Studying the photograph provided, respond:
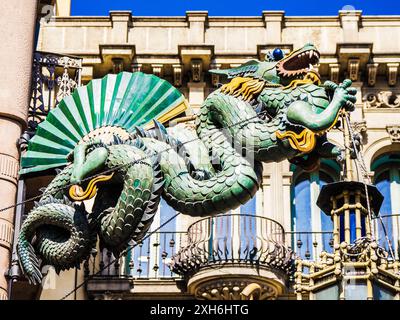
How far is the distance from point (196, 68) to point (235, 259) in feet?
11.9

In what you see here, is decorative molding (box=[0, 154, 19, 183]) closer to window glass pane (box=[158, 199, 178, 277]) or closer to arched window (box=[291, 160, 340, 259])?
window glass pane (box=[158, 199, 178, 277])

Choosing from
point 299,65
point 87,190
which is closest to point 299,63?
point 299,65

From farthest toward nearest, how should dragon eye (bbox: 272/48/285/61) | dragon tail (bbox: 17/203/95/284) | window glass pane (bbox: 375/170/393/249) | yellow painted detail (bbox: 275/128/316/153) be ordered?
window glass pane (bbox: 375/170/393/249) → dragon eye (bbox: 272/48/285/61) → dragon tail (bbox: 17/203/95/284) → yellow painted detail (bbox: 275/128/316/153)

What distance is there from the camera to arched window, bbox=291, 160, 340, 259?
2378cm

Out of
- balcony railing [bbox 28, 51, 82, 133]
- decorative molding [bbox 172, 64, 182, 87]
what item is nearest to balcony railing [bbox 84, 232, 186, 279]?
decorative molding [bbox 172, 64, 182, 87]

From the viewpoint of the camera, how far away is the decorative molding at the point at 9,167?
14.7 meters

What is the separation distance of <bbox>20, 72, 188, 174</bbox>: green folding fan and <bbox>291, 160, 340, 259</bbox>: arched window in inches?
379

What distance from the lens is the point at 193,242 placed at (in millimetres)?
23656

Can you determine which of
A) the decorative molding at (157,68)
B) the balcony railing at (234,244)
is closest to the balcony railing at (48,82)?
the balcony railing at (234,244)

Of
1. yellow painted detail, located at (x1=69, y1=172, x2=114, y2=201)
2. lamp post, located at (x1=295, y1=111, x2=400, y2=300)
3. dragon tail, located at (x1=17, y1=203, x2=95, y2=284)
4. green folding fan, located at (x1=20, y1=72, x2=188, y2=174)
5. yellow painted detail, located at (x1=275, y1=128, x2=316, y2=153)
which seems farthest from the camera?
lamp post, located at (x1=295, y1=111, x2=400, y2=300)

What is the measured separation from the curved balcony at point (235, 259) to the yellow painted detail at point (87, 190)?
10.7 meters

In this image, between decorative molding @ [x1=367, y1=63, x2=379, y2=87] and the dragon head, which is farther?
decorative molding @ [x1=367, y1=63, x2=379, y2=87]

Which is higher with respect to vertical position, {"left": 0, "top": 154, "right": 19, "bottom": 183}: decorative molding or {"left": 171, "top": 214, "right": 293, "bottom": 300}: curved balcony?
{"left": 171, "top": 214, "right": 293, "bottom": 300}: curved balcony
